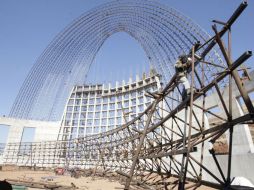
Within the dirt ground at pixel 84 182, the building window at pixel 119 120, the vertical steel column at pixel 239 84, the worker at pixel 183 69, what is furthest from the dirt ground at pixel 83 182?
the building window at pixel 119 120

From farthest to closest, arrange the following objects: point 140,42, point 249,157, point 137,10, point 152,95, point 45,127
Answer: point 45,127
point 140,42
point 137,10
point 249,157
point 152,95

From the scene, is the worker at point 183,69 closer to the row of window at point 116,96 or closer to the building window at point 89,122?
the row of window at point 116,96

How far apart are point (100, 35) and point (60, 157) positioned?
30463 mm

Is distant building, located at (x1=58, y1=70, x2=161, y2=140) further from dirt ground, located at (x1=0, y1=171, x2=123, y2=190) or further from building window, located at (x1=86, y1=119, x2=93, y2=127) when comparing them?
dirt ground, located at (x1=0, y1=171, x2=123, y2=190)

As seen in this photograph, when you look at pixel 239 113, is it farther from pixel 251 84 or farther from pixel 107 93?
pixel 107 93

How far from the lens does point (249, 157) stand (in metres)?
15.8

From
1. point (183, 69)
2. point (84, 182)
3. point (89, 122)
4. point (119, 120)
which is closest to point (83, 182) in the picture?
Answer: point (84, 182)

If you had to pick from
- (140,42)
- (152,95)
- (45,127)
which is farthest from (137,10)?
(45,127)

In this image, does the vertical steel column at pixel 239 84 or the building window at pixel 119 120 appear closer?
the vertical steel column at pixel 239 84

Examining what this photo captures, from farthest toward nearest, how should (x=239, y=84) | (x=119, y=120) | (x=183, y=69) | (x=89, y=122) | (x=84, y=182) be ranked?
(x=89, y=122) < (x=119, y=120) < (x=84, y=182) < (x=183, y=69) < (x=239, y=84)

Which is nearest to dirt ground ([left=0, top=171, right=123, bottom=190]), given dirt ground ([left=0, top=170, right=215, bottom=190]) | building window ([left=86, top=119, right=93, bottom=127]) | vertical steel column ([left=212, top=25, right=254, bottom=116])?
dirt ground ([left=0, top=170, right=215, bottom=190])

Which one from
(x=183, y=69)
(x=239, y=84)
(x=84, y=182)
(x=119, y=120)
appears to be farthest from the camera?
(x=119, y=120)

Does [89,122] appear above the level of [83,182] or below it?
above

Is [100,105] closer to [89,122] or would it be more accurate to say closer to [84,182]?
[89,122]
